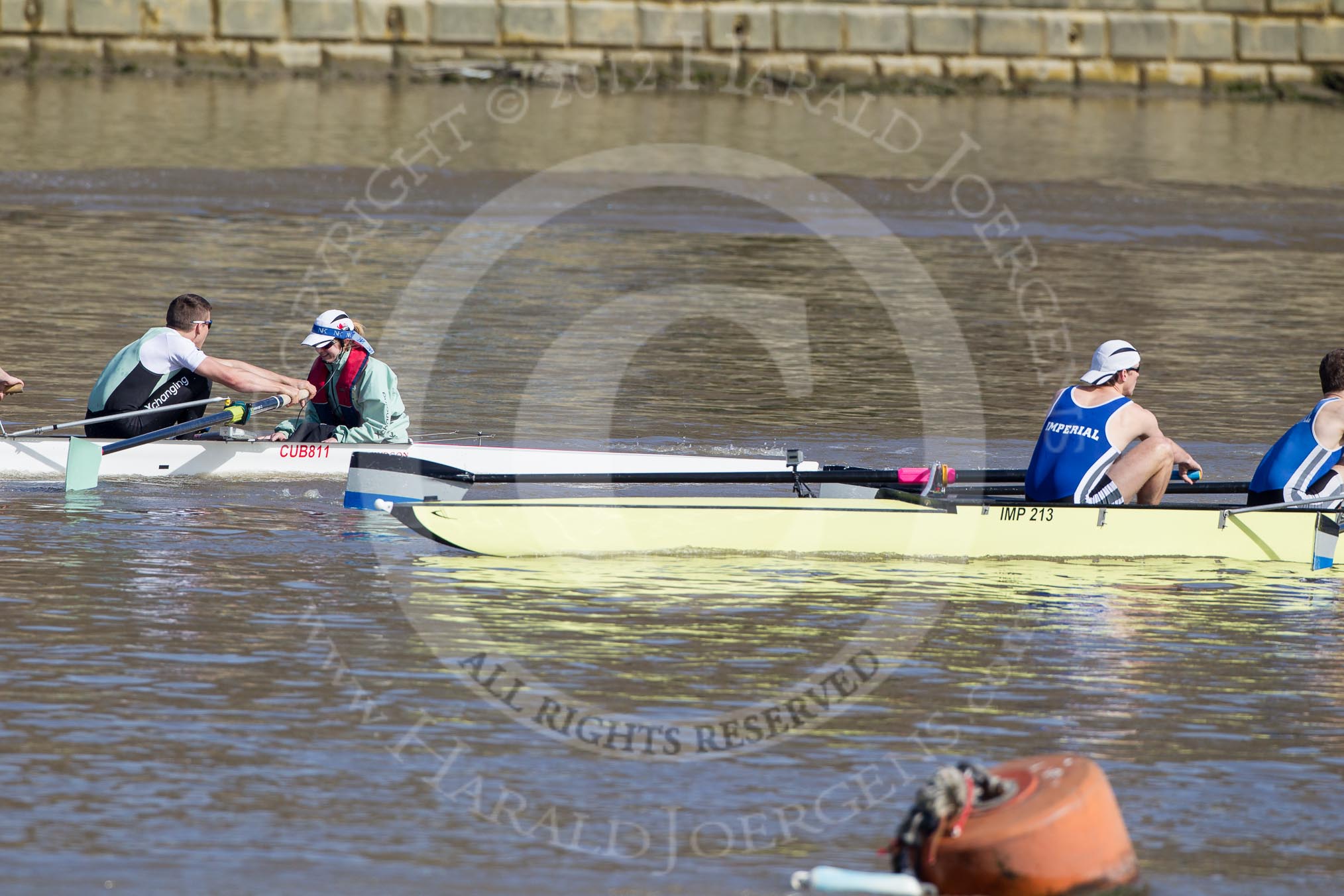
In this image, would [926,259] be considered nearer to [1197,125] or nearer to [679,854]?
[1197,125]

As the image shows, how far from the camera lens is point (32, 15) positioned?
3178 cm

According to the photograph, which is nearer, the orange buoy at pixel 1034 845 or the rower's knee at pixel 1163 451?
the orange buoy at pixel 1034 845

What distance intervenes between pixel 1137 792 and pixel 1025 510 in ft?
10.7

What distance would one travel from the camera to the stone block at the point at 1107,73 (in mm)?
34938

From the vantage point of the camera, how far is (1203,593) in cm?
991

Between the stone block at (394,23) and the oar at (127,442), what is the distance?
71.0 ft

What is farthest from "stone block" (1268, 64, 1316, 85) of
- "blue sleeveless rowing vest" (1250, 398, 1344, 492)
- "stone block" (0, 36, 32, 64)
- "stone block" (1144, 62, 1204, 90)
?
"blue sleeveless rowing vest" (1250, 398, 1344, 492)

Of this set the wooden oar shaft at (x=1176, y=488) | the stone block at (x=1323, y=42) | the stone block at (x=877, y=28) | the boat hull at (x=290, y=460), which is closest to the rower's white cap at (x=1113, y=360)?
the wooden oar shaft at (x=1176, y=488)

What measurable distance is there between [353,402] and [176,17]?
22032 millimetres

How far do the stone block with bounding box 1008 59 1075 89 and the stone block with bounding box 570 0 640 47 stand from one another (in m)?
7.15

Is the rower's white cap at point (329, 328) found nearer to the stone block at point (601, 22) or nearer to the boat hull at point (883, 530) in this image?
the boat hull at point (883, 530)

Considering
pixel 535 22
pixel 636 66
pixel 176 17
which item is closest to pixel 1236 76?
pixel 636 66

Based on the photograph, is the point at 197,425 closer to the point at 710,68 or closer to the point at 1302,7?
the point at 710,68

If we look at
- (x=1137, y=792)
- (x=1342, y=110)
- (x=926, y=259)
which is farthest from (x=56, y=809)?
(x=1342, y=110)
